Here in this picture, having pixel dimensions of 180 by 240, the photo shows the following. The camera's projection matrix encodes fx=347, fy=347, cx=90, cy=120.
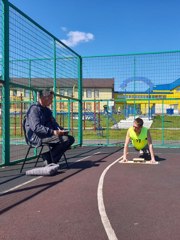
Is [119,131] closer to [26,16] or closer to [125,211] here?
[26,16]

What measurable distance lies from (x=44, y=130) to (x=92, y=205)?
281cm

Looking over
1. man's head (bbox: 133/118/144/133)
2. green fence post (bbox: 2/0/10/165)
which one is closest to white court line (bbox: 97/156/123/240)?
man's head (bbox: 133/118/144/133)

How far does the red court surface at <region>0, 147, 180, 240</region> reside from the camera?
369 centimetres

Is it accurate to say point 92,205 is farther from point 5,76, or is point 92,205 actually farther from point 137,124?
point 5,76

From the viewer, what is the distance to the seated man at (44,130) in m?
7.27

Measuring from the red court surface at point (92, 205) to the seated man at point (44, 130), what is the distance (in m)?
0.63

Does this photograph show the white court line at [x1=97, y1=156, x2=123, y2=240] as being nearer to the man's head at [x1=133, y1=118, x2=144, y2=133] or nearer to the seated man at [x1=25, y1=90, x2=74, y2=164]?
the seated man at [x1=25, y1=90, x2=74, y2=164]

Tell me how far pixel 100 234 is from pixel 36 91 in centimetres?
651

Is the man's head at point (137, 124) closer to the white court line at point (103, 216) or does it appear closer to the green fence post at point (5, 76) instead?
the white court line at point (103, 216)

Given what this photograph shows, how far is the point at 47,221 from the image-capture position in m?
4.05

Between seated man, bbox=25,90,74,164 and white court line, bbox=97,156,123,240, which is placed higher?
seated man, bbox=25,90,74,164

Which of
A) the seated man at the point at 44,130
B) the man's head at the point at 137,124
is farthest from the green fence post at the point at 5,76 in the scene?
the man's head at the point at 137,124

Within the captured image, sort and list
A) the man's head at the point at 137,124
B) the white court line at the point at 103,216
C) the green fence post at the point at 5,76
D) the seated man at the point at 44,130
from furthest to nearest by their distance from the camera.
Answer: the man's head at the point at 137,124, the green fence post at the point at 5,76, the seated man at the point at 44,130, the white court line at the point at 103,216

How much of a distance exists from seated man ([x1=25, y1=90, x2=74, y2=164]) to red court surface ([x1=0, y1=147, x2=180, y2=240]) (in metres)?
0.63
